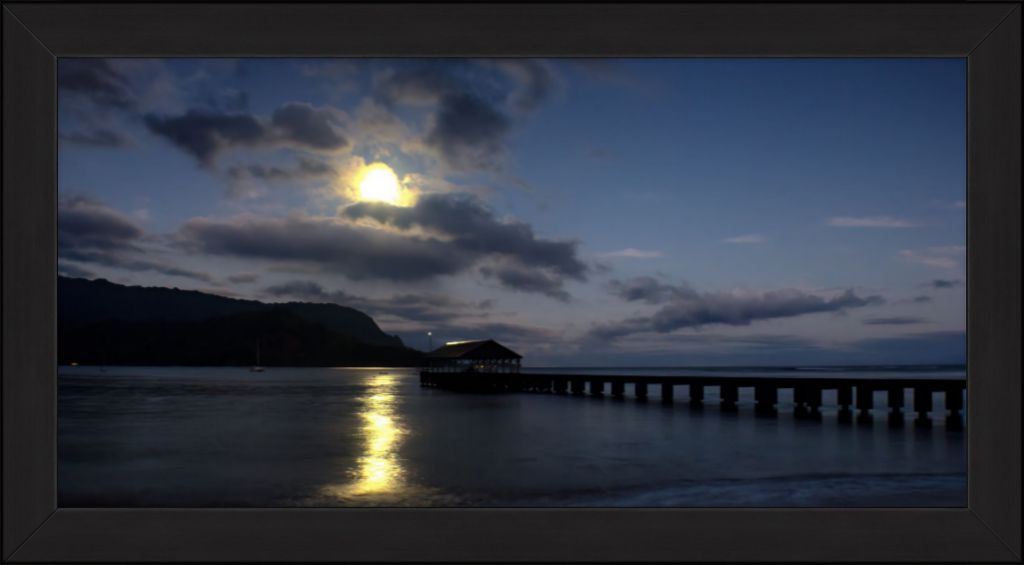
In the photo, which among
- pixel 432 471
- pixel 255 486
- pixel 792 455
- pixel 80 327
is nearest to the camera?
pixel 255 486

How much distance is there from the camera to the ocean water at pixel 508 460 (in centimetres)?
800

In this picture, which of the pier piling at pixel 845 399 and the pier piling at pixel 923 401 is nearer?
the pier piling at pixel 923 401

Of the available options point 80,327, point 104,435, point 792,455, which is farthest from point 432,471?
point 80,327

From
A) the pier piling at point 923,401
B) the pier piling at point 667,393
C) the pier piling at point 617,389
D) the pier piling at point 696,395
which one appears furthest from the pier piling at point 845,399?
the pier piling at point 617,389

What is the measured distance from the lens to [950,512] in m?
2.43

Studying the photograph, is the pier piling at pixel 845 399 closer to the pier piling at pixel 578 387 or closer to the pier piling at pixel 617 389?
the pier piling at pixel 617 389

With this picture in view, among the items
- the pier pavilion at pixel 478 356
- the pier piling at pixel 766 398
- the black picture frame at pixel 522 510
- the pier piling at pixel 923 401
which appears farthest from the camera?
the pier pavilion at pixel 478 356

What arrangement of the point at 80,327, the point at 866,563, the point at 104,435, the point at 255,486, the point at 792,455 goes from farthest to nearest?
1. the point at 80,327
2. the point at 104,435
3. the point at 792,455
4. the point at 255,486
5. the point at 866,563

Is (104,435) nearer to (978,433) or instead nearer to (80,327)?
(978,433)

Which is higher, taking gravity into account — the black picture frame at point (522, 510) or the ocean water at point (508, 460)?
the black picture frame at point (522, 510)

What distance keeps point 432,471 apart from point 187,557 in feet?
25.7

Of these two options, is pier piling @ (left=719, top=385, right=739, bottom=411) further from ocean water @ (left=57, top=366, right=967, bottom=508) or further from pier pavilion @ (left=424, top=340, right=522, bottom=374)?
pier pavilion @ (left=424, top=340, right=522, bottom=374)

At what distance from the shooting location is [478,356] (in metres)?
29.2

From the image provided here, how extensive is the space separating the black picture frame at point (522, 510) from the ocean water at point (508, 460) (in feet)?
13.2
